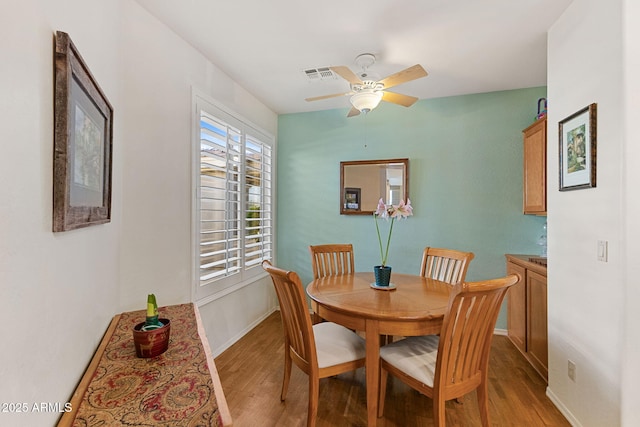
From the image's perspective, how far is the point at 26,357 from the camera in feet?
2.44

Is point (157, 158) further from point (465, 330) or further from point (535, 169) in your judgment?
point (535, 169)

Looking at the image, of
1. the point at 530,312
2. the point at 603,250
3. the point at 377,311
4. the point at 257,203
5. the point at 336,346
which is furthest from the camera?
the point at 257,203

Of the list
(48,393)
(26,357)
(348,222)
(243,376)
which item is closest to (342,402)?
(243,376)

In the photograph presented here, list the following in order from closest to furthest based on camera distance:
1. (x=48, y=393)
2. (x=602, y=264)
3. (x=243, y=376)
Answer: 1. (x=48, y=393)
2. (x=602, y=264)
3. (x=243, y=376)

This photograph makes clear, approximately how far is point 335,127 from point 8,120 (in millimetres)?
3468

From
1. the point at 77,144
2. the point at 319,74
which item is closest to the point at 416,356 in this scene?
the point at 77,144

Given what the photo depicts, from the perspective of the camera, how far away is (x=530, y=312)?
8.34ft

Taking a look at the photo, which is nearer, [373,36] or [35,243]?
[35,243]

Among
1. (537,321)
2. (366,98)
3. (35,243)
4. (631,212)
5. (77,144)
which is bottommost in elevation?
(537,321)

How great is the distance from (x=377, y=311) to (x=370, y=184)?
7.34ft

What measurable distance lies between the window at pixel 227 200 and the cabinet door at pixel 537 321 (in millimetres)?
2760

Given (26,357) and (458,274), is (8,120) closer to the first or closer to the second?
(26,357)

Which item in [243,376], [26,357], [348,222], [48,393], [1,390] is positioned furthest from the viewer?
[348,222]

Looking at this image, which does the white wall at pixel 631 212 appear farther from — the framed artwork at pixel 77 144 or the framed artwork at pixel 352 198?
the framed artwork at pixel 352 198
